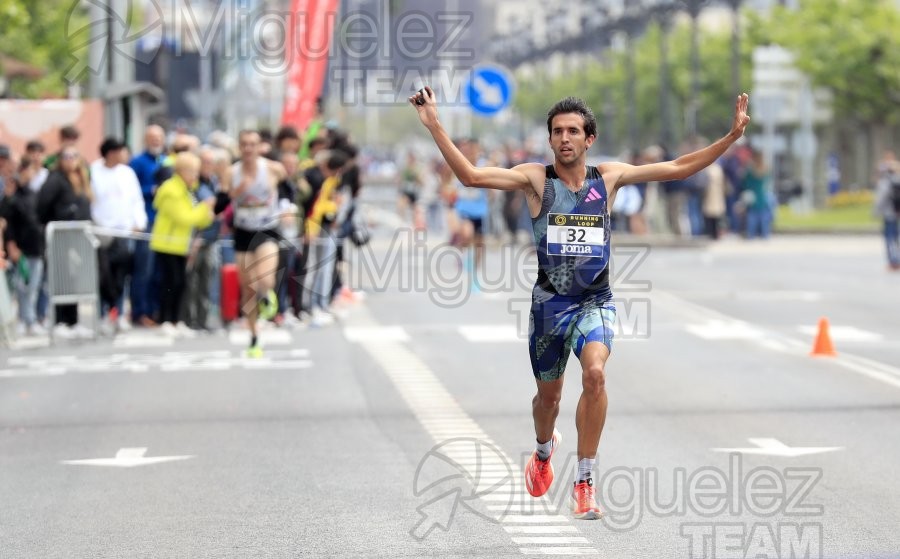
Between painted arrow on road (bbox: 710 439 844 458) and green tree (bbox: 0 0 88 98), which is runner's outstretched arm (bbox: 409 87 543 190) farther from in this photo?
green tree (bbox: 0 0 88 98)

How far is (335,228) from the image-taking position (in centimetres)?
2075

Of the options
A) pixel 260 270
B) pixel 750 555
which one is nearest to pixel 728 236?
pixel 260 270

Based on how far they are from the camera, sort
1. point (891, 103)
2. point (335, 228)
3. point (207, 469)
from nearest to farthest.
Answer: point (207, 469)
point (335, 228)
point (891, 103)

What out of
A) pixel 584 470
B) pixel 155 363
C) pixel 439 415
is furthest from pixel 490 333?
pixel 584 470

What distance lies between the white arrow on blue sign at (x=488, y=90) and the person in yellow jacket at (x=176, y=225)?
1300 cm

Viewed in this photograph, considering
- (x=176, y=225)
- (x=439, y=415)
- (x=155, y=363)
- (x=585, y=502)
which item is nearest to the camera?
(x=585, y=502)

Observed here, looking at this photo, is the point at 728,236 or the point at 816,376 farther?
the point at 728,236

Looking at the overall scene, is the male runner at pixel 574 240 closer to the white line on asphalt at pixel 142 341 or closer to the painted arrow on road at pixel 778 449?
the painted arrow on road at pixel 778 449

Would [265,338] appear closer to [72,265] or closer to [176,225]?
[176,225]

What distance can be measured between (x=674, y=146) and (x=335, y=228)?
57.4 meters

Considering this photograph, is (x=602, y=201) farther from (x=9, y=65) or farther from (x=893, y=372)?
(x=9, y=65)

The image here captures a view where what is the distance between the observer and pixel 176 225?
19000 millimetres

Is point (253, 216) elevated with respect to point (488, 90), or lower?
lower

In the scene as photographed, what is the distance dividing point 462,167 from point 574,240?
24.8 inches
